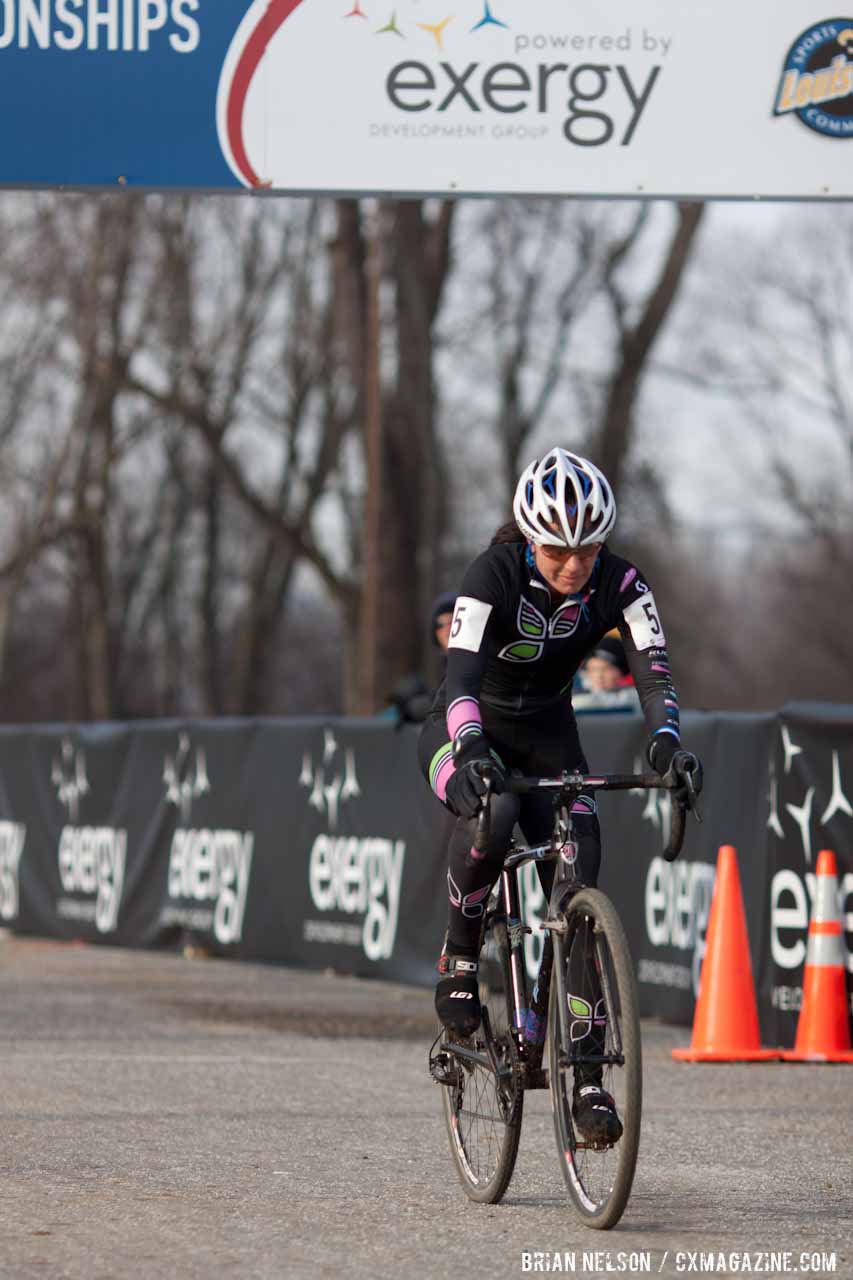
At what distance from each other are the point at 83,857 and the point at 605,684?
6159 millimetres

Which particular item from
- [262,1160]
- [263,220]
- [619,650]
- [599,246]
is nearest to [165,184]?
[619,650]

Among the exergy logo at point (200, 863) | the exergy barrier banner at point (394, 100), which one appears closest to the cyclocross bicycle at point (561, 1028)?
the exergy barrier banner at point (394, 100)

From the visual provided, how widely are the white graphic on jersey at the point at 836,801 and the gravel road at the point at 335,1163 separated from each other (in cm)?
115

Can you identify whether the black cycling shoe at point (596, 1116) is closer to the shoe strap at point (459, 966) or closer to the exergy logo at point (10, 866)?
the shoe strap at point (459, 966)

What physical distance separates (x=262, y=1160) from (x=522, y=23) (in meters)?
7.00

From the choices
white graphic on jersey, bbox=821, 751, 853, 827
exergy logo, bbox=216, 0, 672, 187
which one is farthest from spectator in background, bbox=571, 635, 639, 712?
exergy logo, bbox=216, 0, 672, 187

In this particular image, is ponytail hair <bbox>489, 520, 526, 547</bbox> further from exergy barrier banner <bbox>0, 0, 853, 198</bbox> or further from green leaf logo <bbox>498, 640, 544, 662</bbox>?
exergy barrier banner <bbox>0, 0, 853, 198</bbox>

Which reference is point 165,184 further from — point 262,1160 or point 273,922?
point 262,1160

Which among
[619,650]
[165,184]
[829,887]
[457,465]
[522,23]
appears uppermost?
[457,465]

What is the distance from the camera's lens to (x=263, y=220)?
161 ft

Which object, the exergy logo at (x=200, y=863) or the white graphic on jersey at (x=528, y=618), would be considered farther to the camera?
the exergy logo at (x=200, y=863)

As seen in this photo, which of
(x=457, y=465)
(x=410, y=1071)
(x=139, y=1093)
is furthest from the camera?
(x=457, y=465)

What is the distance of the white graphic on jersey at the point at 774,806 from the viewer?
34.8 ft

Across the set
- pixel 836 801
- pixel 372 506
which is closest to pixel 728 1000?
pixel 836 801
